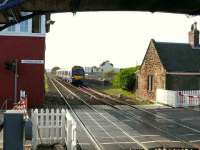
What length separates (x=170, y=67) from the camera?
41.5 meters

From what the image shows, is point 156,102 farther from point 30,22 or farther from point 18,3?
point 18,3

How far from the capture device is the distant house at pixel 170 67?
40875 mm

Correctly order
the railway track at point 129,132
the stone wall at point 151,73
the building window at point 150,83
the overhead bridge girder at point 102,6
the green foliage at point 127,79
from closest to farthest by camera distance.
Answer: the overhead bridge girder at point 102,6 → the railway track at point 129,132 → the stone wall at point 151,73 → the building window at point 150,83 → the green foliage at point 127,79

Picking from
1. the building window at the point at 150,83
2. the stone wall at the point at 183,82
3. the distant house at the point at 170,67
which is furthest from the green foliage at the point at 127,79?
the stone wall at the point at 183,82

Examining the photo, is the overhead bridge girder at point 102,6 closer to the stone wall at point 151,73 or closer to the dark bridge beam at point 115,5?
the dark bridge beam at point 115,5

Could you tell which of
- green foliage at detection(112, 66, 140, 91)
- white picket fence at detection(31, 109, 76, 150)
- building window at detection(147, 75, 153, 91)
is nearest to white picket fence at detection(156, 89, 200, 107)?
building window at detection(147, 75, 153, 91)

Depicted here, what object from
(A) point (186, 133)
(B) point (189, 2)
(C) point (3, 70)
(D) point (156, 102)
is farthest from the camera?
(D) point (156, 102)

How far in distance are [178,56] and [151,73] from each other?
114 inches

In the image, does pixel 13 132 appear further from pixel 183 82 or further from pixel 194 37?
pixel 194 37

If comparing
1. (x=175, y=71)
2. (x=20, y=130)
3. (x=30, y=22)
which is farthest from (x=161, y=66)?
(x=20, y=130)

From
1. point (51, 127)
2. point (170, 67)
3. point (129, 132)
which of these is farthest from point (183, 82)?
point (51, 127)

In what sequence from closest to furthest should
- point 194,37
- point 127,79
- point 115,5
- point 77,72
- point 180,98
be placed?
point 115,5 < point 180,98 < point 194,37 < point 127,79 < point 77,72

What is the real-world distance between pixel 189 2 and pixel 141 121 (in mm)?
16478

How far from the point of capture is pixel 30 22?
105 ft
